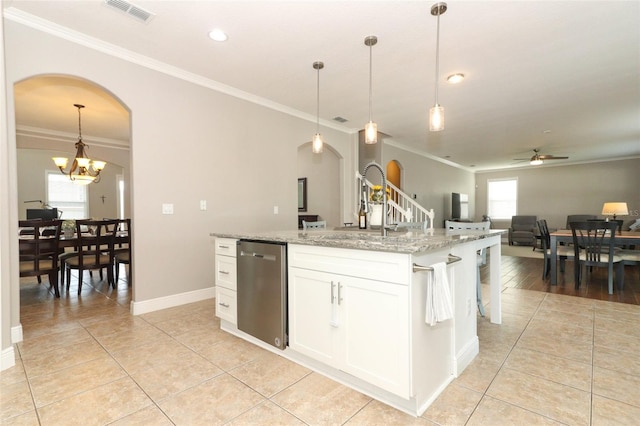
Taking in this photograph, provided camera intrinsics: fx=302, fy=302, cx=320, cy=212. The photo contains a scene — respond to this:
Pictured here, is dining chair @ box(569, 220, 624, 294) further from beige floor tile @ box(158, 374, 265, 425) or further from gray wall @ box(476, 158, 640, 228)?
gray wall @ box(476, 158, 640, 228)

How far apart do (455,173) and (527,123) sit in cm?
479

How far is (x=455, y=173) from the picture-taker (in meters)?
10.3

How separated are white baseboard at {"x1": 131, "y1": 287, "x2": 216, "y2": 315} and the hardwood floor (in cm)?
401

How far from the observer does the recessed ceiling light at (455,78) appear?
3.60 m

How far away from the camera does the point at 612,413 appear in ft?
5.30

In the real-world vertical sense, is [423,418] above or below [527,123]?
below

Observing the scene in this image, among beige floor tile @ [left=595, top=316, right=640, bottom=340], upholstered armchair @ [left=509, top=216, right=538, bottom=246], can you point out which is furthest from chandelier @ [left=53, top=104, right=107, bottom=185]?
upholstered armchair @ [left=509, top=216, right=538, bottom=246]

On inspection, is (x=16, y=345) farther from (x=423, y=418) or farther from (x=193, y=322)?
(x=423, y=418)

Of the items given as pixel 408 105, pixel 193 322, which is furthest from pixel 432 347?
pixel 408 105

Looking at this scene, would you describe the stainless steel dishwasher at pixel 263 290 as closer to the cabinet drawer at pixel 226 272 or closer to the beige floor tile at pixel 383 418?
the cabinet drawer at pixel 226 272

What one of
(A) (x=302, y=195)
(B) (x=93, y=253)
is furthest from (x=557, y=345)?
(A) (x=302, y=195)

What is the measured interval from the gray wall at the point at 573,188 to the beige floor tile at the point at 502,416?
426 inches

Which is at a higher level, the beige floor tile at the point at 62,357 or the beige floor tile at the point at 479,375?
the beige floor tile at the point at 62,357

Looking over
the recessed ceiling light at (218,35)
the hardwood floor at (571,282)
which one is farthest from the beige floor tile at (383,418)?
the hardwood floor at (571,282)
